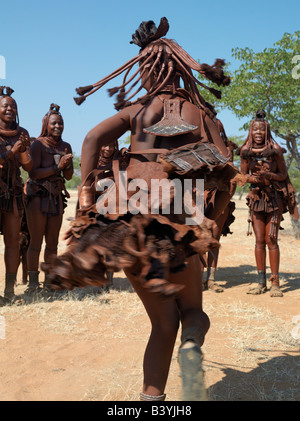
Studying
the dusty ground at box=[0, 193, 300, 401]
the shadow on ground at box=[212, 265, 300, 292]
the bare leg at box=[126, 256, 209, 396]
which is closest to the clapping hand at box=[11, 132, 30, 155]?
the dusty ground at box=[0, 193, 300, 401]

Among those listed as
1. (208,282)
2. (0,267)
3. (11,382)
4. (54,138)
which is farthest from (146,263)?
(0,267)

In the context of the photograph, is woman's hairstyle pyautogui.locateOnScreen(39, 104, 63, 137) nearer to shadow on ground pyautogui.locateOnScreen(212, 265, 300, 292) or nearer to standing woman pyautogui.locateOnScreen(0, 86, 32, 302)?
standing woman pyautogui.locateOnScreen(0, 86, 32, 302)

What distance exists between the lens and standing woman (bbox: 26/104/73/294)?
6070 millimetres

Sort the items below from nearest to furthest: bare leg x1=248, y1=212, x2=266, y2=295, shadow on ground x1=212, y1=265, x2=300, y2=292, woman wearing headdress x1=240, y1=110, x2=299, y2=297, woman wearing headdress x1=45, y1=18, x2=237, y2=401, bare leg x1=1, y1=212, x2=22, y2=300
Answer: woman wearing headdress x1=45, y1=18, x2=237, y2=401, bare leg x1=1, y1=212, x2=22, y2=300, woman wearing headdress x1=240, y1=110, x2=299, y2=297, bare leg x1=248, y1=212, x2=266, y2=295, shadow on ground x1=212, y1=265, x2=300, y2=292

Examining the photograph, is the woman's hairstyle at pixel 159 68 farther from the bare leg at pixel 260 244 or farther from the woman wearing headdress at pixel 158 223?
the bare leg at pixel 260 244

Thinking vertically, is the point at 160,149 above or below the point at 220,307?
above

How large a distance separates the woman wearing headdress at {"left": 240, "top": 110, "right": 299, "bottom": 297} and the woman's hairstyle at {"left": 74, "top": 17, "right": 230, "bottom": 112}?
13.0 ft

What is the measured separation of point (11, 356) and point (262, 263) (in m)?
4.23

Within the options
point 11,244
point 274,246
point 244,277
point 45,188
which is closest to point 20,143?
point 45,188

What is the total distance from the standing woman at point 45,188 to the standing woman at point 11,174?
1.18ft

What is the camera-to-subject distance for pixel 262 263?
21.7 feet

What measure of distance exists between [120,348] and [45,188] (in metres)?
2.94
